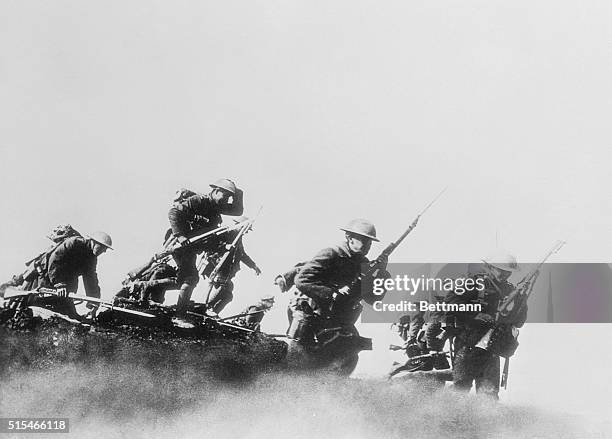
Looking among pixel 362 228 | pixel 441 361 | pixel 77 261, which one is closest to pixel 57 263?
pixel 77 261

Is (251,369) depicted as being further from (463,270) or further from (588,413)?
(588,413)

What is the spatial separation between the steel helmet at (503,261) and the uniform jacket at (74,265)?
4.56m

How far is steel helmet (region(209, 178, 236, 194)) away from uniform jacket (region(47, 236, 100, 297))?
5.32ft

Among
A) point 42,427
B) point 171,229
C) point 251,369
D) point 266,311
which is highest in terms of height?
point 171,229

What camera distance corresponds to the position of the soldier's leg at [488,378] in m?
10.1

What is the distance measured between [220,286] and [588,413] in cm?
448

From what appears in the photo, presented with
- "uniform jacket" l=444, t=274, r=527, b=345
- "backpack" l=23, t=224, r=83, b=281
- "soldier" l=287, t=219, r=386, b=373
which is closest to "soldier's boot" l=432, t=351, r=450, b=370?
"uniform jacket" l=444, t=274, r=527, b=345

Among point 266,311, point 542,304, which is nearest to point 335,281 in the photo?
point 266,311

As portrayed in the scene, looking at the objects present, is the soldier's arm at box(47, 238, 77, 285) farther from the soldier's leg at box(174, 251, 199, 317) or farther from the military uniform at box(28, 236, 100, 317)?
the soldier's leg at box(174, 251, 199, 317)

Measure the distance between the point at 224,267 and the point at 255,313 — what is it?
0.64 metres

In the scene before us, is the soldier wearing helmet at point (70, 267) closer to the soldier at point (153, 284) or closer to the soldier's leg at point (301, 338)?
the soldier at point (153, 284)

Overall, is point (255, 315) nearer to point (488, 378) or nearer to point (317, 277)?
point (317, 277)

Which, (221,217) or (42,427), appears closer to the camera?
(42,427)

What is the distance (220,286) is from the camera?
1005 cm
